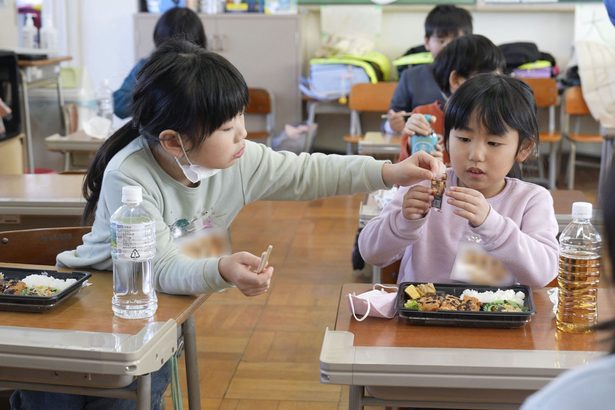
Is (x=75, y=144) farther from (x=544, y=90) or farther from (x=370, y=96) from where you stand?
(x=544, y=90)

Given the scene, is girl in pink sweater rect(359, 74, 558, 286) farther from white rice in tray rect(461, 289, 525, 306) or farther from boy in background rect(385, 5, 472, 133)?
boy in background rect(385, 5, 472, 133)

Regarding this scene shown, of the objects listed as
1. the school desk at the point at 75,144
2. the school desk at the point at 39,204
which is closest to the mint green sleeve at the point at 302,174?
the school desk at the point at 39,204

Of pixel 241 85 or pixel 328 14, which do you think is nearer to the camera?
pixel 241 85

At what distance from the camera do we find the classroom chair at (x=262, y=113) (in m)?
6.37

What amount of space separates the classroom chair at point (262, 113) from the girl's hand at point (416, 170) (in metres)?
4.45

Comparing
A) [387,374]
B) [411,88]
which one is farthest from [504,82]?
[411,88]

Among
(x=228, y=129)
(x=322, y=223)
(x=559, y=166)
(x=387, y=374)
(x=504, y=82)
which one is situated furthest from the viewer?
(x=559, y=166)

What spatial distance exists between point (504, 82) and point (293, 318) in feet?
5.63

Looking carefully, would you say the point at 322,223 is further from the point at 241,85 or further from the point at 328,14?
the point at 241,85

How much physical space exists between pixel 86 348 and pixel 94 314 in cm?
18

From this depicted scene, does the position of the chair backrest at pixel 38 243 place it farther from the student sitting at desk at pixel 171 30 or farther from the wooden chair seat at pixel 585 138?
the wooden chair seat at pixel 585 138

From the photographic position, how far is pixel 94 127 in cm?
422

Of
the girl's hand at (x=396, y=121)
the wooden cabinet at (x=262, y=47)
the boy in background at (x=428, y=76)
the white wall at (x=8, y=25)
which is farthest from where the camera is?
the wooden cabinet at (x=262, y=47)

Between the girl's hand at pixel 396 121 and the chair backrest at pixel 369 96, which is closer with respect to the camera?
the girl's hand at pixel 396 121
